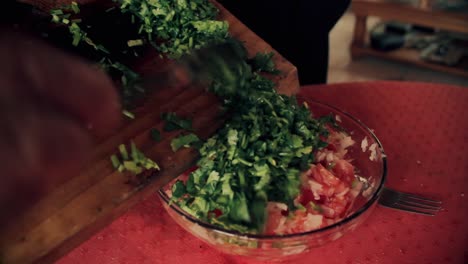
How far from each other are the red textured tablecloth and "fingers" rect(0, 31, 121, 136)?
52cm

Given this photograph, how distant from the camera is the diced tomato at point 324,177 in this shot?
0.90 metres

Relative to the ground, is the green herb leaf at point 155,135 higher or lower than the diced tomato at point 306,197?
higher

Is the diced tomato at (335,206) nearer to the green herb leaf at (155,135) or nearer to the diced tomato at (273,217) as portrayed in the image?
the diced tomato at (273,217)

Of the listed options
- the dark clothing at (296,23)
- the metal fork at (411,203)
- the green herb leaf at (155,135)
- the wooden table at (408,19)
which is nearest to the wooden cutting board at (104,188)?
the green herb leaf at (155,135)

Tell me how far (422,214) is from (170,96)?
2.03 ft

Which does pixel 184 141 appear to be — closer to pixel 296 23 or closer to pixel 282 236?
pixel 282 236

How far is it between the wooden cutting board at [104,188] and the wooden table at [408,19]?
7.66ft

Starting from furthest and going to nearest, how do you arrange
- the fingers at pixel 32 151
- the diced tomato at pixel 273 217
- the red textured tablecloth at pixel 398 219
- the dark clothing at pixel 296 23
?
1. the dark clothing at pixel 296 23
2. the red textured tablecloth at pixel 398 219
3. the diced tomato at pixel 273 217
4. the fingers at pixel 32 151

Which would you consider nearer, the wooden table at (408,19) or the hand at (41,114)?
the hand at (41,114)

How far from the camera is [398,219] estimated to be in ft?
3.31

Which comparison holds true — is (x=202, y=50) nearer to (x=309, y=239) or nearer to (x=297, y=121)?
(x=297, y=121)

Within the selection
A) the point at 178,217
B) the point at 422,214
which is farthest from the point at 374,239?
the point at 178,217

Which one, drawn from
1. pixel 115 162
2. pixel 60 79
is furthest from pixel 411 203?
pixel 60 79

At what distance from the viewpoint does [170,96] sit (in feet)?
3.09
